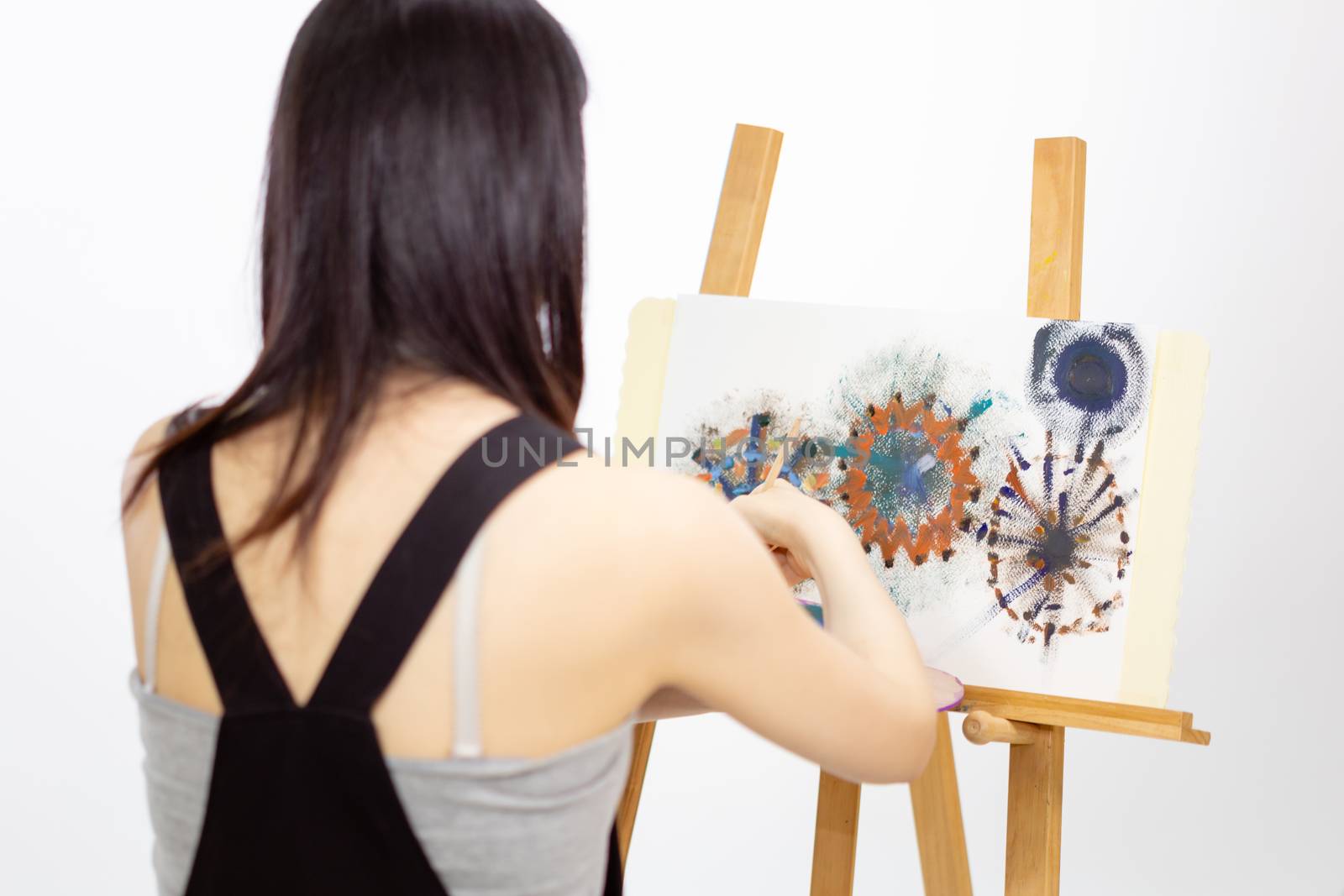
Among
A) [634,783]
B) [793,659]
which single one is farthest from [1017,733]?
[793,659]

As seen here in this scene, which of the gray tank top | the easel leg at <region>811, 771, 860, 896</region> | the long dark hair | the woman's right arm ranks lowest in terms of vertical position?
the easel leg at <region>811, 771, 860, 896</region>

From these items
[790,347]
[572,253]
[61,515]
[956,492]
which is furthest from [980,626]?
[61,515]

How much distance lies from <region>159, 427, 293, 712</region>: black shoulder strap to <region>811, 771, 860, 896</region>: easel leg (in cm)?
118

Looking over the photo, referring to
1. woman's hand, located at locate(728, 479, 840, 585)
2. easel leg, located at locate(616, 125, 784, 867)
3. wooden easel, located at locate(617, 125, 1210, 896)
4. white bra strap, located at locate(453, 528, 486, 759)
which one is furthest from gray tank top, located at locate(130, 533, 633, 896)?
easel leg, located at locate(616, 125, 784, 867)

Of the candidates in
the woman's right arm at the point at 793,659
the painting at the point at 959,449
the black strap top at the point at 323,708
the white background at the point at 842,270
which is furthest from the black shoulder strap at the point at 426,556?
the white background at the point at 842,270

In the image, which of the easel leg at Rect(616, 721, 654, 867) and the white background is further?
the white background

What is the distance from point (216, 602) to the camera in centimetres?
99

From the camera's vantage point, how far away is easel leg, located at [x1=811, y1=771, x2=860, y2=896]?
199cm

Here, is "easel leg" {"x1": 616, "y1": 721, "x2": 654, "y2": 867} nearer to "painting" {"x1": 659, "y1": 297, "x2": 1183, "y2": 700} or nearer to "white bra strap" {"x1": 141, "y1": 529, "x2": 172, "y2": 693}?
"painting" {"x1": 659, "y1": 297, "x2": 1183, "y2": 700}

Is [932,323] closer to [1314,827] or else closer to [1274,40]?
[1274,40]

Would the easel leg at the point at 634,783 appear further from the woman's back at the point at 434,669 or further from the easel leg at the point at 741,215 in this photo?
the woman's back at the point at 434,669

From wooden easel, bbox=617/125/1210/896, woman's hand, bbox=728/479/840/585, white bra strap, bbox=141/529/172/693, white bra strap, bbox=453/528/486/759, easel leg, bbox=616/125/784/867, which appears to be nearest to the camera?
white bra strap, bbox=453/528/486/759

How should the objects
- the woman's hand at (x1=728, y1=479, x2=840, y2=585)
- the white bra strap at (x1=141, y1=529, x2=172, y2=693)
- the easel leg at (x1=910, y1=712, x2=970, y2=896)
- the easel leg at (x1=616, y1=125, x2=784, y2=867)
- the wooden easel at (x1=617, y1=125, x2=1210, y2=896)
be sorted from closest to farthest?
1. the white bra strap at (x1=141, y1=529, x2=172, y2=693)
2. the woman's hand at (x1=728, y1=479, x2=840, y2=585)
3. the wooden easel at (x1=617, y1=125, x2=1210, y2=896)
4. the easel leg at (x1=910, y1=712, x2=970, y2=896)
5. the easel leg at (x1=616, y1=125, x2=784, y2=867)

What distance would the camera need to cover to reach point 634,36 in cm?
336
